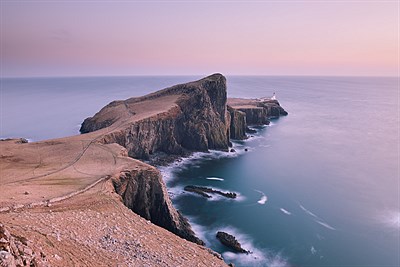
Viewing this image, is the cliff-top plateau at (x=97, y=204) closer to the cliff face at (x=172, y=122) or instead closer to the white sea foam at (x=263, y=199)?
the cliff face at (x=172, y=122)

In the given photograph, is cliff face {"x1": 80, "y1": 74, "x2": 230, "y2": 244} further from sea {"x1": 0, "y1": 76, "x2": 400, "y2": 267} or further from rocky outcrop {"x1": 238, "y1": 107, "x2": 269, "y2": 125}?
rocky outcrop {"x1": 238, "y1": 107, "x2": 269, "y2": 125}

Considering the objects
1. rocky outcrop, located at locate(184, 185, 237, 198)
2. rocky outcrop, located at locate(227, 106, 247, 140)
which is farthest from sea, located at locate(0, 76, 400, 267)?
rocky outcrop, located at locate(227, 106, 247, 140)

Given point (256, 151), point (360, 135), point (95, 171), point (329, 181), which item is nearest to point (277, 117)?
point (360, 135)

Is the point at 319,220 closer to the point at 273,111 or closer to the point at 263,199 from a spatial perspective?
the point at 263,199

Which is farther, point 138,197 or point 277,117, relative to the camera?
point 277,117

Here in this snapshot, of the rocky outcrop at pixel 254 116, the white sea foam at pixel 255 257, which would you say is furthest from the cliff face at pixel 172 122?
the rocky outcrop at pixel 254 116

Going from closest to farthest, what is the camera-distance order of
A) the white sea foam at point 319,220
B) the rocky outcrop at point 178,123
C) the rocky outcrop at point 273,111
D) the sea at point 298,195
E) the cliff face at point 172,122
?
the sea at point 298,195, the white sea foam at point 319,220, the cliff face at point 172,122, the rocky outcrop at point 178,123, the rocky outcrop at point 273,111

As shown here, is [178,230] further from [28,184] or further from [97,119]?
[97,119]
